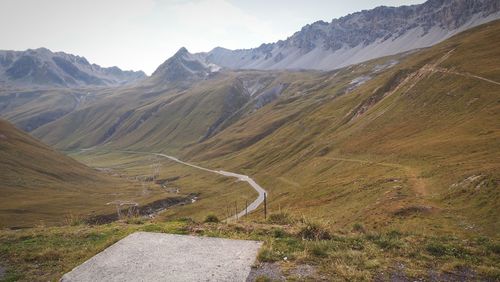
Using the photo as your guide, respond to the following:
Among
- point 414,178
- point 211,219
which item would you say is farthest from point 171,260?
point 414,178

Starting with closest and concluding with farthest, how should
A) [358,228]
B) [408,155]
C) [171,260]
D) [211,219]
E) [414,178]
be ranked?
[171,260]
[358,228]
[211,219]
[414,178]
[408,155]

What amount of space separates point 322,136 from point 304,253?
477ft

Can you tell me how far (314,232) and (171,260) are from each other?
26.2 ft

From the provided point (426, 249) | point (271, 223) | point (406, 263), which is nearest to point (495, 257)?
point (426, 249)

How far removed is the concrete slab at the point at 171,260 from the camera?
1598cm

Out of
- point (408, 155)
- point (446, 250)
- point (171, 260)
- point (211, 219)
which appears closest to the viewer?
point (171, 260)

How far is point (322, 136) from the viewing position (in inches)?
6280

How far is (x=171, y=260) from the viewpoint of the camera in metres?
17.6

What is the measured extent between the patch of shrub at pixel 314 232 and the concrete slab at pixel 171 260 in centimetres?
290

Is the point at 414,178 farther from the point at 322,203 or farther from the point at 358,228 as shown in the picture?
the point at 358,228

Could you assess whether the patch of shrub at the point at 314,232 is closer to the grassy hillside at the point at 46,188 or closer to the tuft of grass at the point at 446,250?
the tuft of grass at the point at 446,250

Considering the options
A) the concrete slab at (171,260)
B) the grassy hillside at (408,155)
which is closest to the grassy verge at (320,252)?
the concrete slab at (171,260)

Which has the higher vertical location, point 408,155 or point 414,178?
point 414,178

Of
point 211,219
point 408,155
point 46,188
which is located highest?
point 211,219
